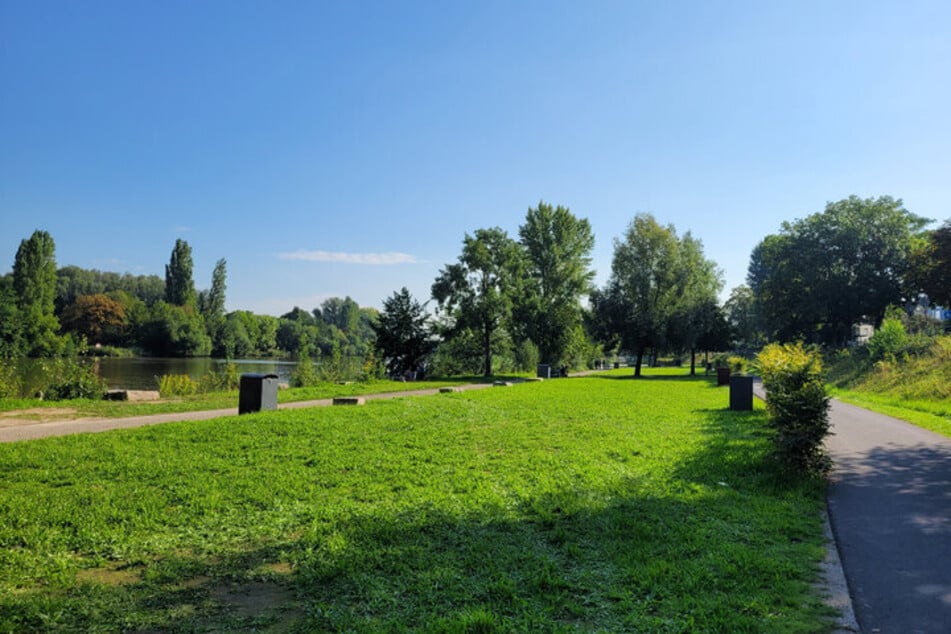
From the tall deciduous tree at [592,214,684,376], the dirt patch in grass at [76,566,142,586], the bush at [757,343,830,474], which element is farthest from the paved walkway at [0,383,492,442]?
the tall deciduous tree at [592,214,684,376]

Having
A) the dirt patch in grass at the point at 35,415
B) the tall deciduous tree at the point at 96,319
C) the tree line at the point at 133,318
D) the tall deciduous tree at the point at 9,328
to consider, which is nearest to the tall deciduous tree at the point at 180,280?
the tree line at the point at 133,318

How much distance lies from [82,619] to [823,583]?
5079mm

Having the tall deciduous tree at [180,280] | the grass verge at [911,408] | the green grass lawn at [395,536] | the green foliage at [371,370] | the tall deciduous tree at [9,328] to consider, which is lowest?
the green grass lawn at [395,536]

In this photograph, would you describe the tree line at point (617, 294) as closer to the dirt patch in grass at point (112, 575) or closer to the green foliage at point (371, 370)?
the green foliage at point (371, 370)

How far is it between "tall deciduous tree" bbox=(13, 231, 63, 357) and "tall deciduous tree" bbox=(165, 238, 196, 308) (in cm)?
2795

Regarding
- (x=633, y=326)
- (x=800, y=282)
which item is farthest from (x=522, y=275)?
(x=800, y=282)

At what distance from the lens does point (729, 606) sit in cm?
375

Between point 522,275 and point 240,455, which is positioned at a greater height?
point 522,275

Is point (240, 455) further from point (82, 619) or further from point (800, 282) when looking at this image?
point (800, 282)

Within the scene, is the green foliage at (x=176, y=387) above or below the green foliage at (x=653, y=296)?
below

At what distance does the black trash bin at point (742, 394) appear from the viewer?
1639 cm

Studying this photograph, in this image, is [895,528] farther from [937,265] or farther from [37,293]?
[37,293]

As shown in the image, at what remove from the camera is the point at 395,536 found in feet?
16.2

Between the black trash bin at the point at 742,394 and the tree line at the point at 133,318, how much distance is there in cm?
1910
